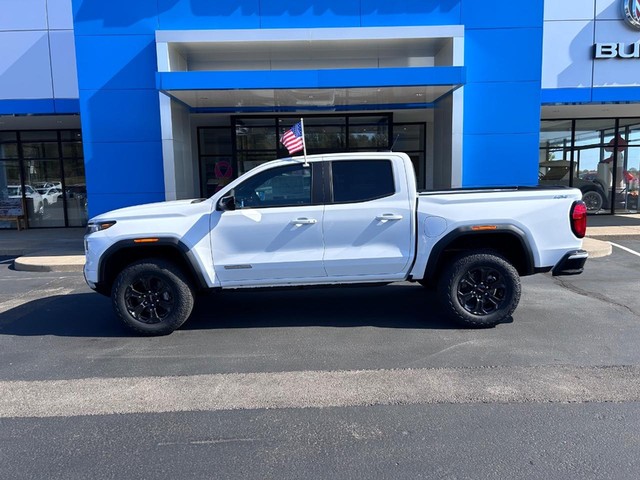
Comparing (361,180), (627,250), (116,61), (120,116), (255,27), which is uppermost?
(255,27)

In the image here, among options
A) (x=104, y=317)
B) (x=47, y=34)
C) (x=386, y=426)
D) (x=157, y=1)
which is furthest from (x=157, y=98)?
(x=386, y=426)

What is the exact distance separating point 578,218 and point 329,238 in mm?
2757

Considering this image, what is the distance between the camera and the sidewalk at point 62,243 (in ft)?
32.5

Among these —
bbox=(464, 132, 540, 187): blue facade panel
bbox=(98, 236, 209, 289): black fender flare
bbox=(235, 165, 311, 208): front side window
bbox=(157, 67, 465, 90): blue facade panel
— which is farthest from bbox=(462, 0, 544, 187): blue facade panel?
bbox=(98, 236, 209, 289): black fender flare

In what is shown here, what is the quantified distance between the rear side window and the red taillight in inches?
78.6

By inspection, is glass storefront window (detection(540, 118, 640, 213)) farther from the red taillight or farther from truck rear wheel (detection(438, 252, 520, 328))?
truck rear wheel (detection(438, 252, 520, 328))

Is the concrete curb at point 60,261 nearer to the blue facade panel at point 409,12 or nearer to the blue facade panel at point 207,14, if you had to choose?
the blue facade panel at point 207,14

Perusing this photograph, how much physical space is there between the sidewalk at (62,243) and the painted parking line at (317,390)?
20.6 feet

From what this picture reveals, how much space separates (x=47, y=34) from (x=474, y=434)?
14.4m

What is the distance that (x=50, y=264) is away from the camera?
386 inches

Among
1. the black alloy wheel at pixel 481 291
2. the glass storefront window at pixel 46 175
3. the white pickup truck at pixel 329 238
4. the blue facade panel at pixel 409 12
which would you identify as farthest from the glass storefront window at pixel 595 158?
the glass storefront window at pixel 46 175

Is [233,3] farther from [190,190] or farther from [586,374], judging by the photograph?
[586,374]


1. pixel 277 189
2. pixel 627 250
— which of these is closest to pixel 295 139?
pixel 277 189

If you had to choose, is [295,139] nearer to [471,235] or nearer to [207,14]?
[471,235]
